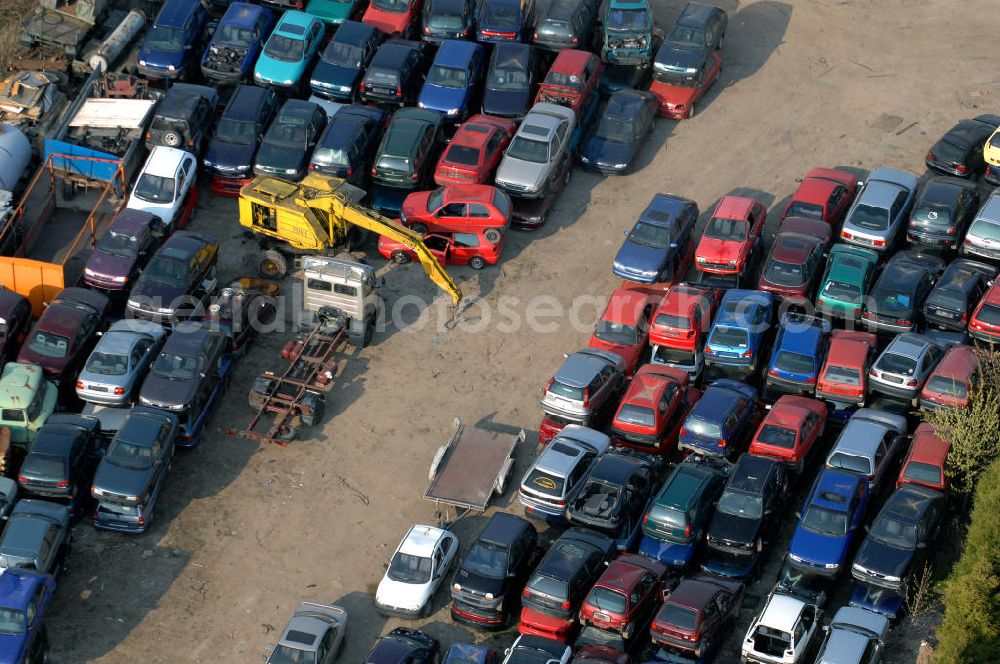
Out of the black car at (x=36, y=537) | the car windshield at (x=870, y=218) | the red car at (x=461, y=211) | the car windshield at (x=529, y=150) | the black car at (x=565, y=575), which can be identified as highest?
the car windshield at (x=529, y=150)

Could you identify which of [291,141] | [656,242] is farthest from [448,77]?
[656,242]

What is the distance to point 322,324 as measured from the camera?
4184cm

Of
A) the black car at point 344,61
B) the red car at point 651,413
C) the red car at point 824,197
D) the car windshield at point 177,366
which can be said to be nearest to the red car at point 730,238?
the red car at point 824,197

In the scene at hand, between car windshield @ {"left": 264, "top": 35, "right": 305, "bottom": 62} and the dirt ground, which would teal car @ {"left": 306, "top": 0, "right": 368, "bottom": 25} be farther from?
the dirt ground

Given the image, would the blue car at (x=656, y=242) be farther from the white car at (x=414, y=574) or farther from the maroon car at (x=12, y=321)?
the maroon car at (x=12, y=321)

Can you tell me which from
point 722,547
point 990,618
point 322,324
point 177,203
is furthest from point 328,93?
point 990,618

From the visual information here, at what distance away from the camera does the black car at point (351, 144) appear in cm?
4516

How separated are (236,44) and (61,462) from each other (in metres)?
16.3

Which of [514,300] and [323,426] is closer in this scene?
[323,426]

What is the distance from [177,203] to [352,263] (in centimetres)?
579

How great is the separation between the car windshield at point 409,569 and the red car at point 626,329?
7.86m

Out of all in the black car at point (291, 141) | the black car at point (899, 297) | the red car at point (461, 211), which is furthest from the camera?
the black car at point (291, 141)

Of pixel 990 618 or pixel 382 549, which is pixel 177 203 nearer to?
pixel 382 549

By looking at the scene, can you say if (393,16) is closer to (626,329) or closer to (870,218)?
(626,329)
